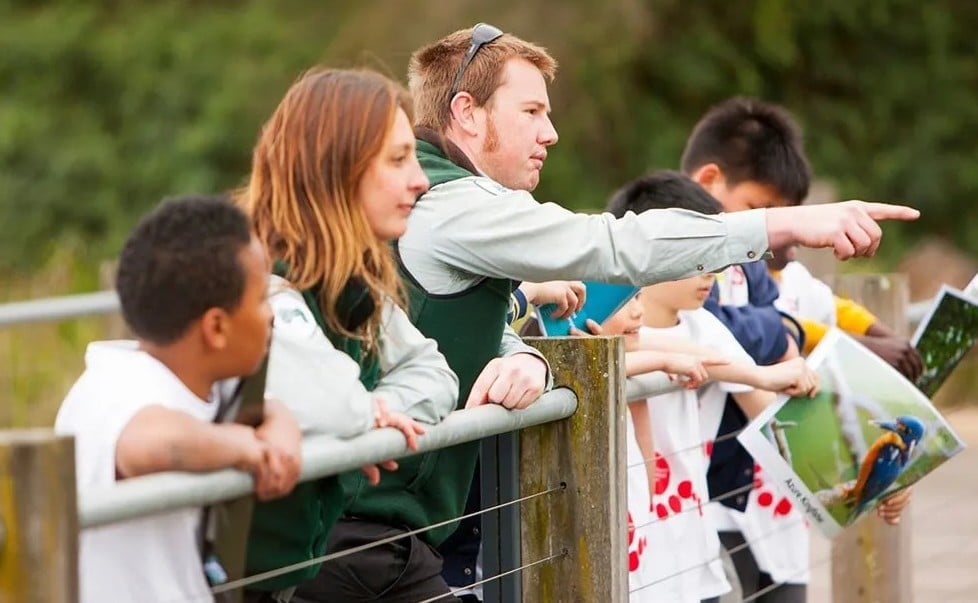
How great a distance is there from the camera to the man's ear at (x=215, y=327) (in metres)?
2.11

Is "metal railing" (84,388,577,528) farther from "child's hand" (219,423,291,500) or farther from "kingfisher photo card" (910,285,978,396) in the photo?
"kingfisher photo card" (910,285,978,396)

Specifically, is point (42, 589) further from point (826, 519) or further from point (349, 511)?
point (826, 519)

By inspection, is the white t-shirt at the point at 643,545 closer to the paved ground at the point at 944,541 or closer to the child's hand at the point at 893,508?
the child's hand at the point at 893,508

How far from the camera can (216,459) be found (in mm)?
1959

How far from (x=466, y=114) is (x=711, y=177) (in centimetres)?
146

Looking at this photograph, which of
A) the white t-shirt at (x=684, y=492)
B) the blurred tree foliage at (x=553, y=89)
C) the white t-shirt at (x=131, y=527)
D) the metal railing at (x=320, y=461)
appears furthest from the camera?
the blurred tree foliage at (x=553, y=89)

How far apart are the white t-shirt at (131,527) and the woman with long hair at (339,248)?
0.21 metres

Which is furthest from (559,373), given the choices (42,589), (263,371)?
(42,589)

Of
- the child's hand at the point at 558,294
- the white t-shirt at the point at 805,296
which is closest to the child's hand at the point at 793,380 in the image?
the child's hand at the point at 558,294

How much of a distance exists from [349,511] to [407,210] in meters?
0.51

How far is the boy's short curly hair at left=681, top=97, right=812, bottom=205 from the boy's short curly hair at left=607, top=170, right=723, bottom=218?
69cm

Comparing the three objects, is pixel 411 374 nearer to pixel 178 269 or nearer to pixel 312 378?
pixel 312 378

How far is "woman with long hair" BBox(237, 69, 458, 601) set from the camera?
2.39m

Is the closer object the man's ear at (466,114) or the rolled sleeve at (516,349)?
the rolled sleeve at (516,349)
